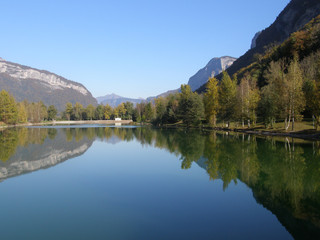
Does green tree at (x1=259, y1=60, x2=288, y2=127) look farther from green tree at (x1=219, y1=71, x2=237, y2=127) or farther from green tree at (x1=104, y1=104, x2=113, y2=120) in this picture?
green tree at (x1=104, y1=104, x2=113, y2=120)

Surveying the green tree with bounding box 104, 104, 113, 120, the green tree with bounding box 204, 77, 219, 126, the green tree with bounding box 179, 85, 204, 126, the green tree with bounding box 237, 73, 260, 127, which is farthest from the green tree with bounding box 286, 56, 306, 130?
the green tree with bounding box 104, 104, 113, 120

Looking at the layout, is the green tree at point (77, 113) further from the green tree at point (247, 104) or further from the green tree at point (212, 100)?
the green tree at point (247, 104)

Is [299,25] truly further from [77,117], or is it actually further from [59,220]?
[59,220]

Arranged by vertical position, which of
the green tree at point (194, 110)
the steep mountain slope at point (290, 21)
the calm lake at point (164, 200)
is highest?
the steep mountain slope at point (290, 21)

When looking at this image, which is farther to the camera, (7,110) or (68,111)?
(68,111)

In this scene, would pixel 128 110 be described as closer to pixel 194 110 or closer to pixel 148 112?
pixel 148 112

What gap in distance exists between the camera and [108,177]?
59.2ft

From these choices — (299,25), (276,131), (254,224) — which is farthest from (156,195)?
(299,25)

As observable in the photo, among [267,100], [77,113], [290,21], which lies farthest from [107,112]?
[267,100]

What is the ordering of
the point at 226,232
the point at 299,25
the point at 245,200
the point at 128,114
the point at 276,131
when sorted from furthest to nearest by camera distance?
the point at 128,114 < the point at 299,25 < the point at 276,131 < the point at 245,200 < the point at 226,232

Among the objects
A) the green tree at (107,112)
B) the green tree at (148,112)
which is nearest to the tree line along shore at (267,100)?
the green tree at (148,112)

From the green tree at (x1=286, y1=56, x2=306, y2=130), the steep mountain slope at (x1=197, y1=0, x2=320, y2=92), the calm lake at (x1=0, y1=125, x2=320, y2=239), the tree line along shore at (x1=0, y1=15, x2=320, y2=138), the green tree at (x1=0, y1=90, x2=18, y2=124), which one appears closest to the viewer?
the calm lake at (x1=0, y1=125, x2=320, y2=239)

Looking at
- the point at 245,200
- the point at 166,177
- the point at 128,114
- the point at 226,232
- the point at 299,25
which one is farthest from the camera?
the point at 128,114

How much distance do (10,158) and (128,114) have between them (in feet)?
500
